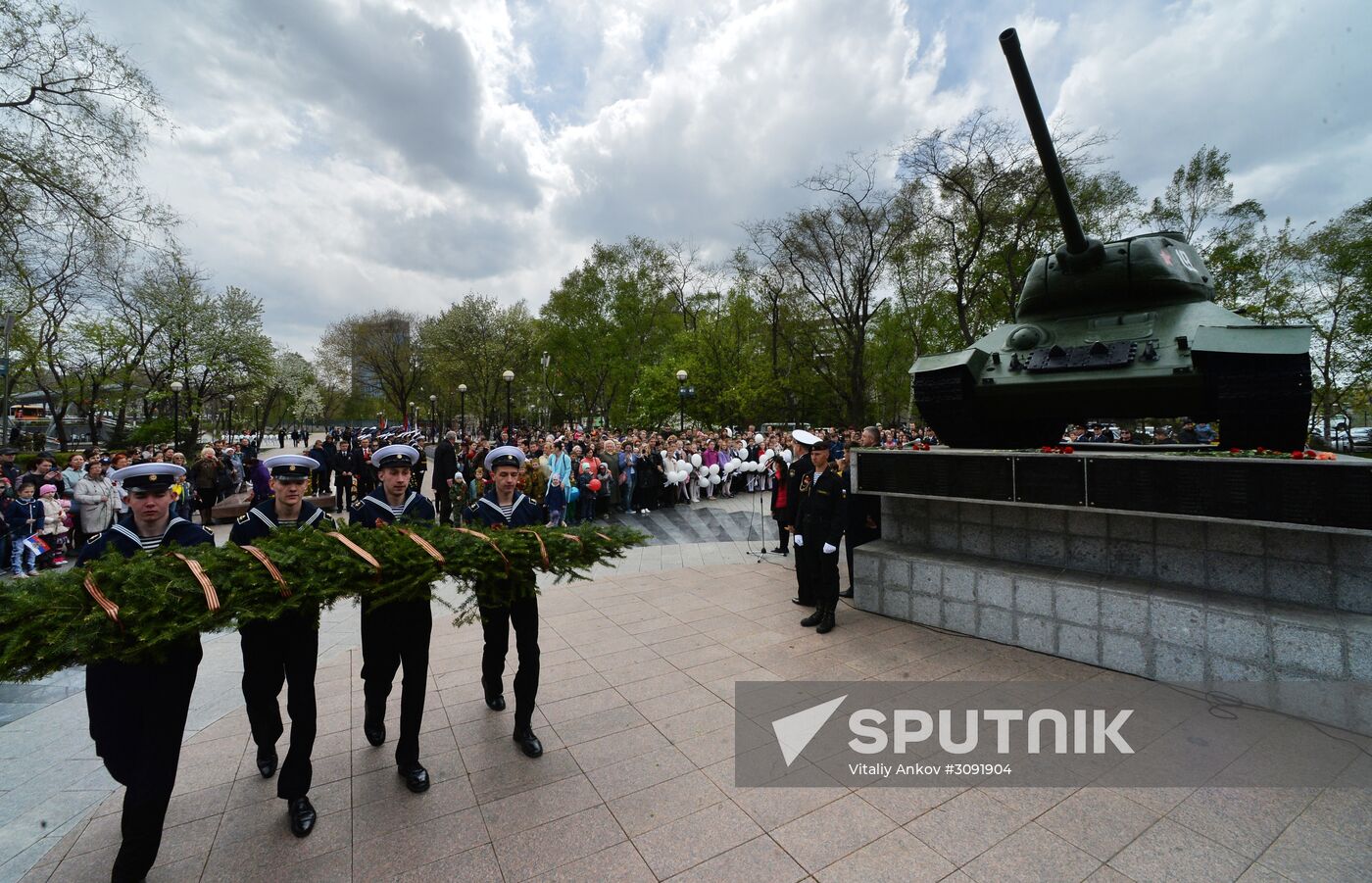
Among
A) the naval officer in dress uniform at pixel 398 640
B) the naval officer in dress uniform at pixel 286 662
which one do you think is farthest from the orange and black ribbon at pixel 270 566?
the naval officer in dress uniform at pixel 398 640

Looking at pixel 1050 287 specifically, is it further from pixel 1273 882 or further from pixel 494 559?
pixel 494 559

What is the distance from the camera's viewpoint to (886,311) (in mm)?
39344

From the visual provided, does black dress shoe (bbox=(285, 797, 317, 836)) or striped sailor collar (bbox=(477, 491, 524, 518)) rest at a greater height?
striped sailor collar (bbox=(477, 491, 524, 518))

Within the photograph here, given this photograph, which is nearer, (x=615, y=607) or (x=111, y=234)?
(x=615, y=607)

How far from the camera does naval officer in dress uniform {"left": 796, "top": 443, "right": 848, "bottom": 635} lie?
19.8ft

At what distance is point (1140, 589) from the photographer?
4.83 meters

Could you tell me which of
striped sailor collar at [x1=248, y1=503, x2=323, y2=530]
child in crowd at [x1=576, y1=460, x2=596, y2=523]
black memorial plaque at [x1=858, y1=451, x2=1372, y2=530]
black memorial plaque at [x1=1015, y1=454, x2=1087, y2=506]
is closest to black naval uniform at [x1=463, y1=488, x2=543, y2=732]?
striped sailor collar at [x1=248, y1=503, x2=323, y2=530]

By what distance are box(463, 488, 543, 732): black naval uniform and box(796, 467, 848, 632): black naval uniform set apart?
2955 millimetres

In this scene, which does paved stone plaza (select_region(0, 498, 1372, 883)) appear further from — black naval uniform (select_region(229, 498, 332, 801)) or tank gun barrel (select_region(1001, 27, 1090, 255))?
tank gun barrel (select_region(1001, 27, 1090, 255))

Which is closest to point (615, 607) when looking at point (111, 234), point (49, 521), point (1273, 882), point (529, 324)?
point (1273, 882)

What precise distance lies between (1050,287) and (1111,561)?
10.3 feet

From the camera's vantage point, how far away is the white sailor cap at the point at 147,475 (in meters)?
3.19

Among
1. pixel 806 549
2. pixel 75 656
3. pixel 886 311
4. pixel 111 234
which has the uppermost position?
pixel 886 311

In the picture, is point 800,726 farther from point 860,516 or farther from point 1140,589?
point 860,516
